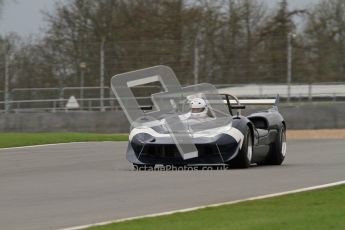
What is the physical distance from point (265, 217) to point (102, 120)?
27.1 meters

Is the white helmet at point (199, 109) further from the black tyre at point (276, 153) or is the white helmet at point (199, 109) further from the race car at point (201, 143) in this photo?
the black tyre at point (276, 153)

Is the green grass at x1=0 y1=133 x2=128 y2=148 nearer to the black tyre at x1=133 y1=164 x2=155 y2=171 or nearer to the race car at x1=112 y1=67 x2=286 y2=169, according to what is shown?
the black tyre at x1=133 y1=164 x2=155 y2=171

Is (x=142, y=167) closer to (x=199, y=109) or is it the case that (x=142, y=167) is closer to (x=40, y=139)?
(x=199, y=109)

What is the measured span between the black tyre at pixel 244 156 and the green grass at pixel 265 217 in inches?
170

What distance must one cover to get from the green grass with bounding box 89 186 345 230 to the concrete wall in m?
24.7

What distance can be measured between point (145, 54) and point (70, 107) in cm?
344

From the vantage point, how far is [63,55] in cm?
3731

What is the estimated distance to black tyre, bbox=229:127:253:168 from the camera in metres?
14.6

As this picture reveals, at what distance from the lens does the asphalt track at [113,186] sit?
374 inches

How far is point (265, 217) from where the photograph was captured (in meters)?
8.70

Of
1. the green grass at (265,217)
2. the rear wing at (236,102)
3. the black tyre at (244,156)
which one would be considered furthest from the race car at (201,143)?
the green grass at (265,217)

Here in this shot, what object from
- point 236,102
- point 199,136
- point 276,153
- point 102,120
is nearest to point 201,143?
point 199,136

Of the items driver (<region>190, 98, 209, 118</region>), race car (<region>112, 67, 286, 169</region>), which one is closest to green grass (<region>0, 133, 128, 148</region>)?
race car (<region>112, 67, 286, 169</region>)

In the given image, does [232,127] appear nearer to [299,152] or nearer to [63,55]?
[299,152]
